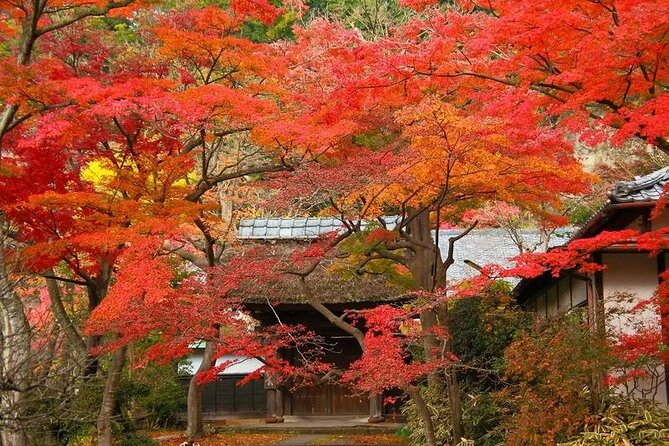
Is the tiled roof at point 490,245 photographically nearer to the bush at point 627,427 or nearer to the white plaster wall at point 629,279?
the white plaster wall at point 629,279

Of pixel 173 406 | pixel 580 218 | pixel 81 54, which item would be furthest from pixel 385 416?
pixel 81 54

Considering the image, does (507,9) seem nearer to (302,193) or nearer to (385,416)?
(302,193)

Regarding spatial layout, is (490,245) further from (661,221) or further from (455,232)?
(661,221)

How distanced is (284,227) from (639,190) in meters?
12.5

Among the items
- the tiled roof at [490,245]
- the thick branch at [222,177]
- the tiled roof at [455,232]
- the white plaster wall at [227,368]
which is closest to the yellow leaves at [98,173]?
the thick branch at [222,177]

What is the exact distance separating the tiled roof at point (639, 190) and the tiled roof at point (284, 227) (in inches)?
448

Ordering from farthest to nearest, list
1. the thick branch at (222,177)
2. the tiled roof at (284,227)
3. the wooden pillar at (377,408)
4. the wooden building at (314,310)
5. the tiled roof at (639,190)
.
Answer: the tiled roof at (284,227)
the wooden pillar at (377,408)
the wooden building at (314,310)
the thick branch at (222,177)
the tiled roof at (639,190)

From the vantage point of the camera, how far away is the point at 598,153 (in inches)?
1020

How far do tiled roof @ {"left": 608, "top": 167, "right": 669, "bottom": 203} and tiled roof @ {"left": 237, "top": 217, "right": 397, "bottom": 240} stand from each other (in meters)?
11.4

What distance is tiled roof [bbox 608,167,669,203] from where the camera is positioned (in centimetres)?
870

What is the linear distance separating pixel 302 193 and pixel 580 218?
466 inches

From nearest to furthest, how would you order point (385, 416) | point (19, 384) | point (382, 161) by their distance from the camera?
point (19, 384) < point (382, 161) < point (385, 416)

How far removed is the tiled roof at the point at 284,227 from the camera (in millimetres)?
19938

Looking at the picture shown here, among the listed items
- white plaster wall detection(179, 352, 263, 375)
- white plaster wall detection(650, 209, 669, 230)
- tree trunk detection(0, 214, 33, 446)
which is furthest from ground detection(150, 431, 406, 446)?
tree trunk detection(0, 214, 33, 446)
